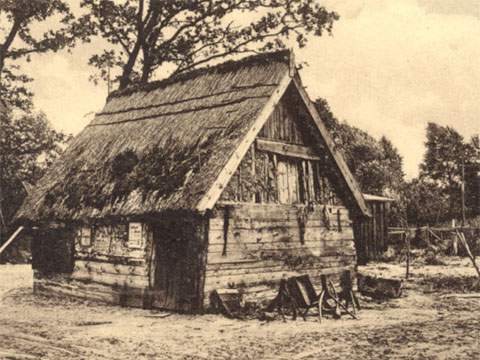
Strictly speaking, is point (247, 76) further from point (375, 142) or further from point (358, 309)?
point (375, 142)

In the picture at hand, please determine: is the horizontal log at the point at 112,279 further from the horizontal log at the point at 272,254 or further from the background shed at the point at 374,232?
the background shed at the point at 374,232

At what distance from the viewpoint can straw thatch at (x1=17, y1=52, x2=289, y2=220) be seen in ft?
44.5

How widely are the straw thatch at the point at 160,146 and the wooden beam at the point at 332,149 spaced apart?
852 millimetres

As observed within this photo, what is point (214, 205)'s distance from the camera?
13.2m

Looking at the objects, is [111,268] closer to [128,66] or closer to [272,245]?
[272,245]

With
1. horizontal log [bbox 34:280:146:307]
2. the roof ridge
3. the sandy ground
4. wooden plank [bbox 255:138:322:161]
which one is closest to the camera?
the sandy ground

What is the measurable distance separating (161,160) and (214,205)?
2.43 metres

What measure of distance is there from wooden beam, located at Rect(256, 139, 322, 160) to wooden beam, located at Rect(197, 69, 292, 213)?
719mm

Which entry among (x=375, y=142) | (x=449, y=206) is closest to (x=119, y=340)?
(x=375, y=142)

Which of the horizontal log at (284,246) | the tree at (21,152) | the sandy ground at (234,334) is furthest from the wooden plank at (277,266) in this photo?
the tree at (21,152)

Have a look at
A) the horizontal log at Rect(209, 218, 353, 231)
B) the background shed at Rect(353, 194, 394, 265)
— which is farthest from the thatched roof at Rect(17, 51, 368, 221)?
the background shed at Rect(353, 194, 394, 265)

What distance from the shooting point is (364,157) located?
45.8m

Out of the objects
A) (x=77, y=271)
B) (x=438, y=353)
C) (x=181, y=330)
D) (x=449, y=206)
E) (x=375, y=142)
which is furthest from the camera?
(x=449, y=206)

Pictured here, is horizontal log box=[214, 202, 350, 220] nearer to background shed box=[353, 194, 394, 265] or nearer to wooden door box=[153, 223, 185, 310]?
wooden door box=[153, 223, 185, 310]
